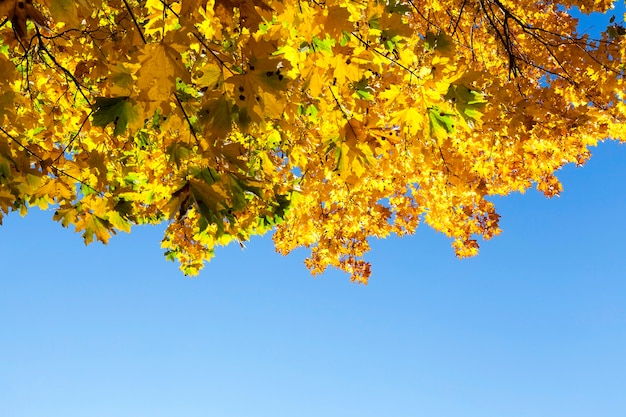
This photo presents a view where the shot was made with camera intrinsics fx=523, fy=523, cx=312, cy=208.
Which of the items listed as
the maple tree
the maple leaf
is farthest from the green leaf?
the maple leaf

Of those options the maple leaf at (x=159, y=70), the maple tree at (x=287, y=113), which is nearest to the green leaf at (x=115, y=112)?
the maple tree at (x=287, y=113)

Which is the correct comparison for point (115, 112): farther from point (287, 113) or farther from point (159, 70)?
point (287, 113)

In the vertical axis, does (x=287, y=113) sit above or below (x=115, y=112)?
above

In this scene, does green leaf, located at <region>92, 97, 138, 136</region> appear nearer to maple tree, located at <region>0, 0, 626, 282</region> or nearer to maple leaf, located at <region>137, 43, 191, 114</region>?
maple tree, located at <region>0, 0, 626, 282</region>

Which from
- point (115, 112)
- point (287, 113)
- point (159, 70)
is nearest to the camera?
point (159, 70)

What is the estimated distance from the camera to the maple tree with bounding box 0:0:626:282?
1969mm

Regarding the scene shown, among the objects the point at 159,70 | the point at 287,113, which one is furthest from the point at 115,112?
the point at 287,113

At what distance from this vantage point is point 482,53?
7.33 m

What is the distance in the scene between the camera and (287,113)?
337cm

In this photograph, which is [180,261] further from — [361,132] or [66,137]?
[361,132]

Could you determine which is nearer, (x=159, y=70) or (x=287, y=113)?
(x=159, y=70)

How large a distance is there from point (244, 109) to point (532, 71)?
851 centimetres

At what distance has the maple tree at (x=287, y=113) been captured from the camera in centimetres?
197

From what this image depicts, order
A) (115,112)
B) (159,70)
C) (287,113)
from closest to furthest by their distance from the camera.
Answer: (159,70)
(115,112)
(287,113)
